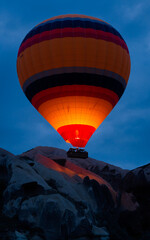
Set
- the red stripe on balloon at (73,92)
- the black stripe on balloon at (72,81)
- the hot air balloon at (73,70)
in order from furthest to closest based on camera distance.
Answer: the red stripe on balloon at (73,92) → the black stripe on balloon at (72,81) → the hot air balloon at (73,70)

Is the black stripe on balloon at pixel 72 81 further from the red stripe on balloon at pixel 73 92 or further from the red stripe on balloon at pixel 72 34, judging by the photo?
the red stripe on balloon at pixel 72 34

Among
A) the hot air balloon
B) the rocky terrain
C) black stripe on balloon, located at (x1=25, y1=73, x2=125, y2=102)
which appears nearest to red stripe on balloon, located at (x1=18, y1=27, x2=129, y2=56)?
the hot air balloon

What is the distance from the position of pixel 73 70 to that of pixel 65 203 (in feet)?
31.0

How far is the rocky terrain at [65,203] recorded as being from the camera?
15.1m

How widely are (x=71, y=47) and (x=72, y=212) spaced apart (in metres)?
10.9

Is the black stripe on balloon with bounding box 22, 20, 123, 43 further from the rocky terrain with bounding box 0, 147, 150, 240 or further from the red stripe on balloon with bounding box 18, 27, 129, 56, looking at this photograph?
the rocky terrain with bounding box 0, 147, 150, 240

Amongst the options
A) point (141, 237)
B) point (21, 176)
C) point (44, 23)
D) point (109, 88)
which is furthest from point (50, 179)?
point (44, 23)

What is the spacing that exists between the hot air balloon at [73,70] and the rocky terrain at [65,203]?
319 cm

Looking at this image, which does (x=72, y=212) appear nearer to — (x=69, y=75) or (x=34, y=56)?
(x=69, y=75)

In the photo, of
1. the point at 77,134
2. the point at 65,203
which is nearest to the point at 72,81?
the point at 77,134

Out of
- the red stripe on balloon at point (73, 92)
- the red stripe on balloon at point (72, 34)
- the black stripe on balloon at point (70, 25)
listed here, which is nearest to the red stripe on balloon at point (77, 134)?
the red stripe on balloon at point (73, 92)

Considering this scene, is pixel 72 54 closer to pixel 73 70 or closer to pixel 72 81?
pixel 73 70

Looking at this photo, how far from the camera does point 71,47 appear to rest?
22.2 meters

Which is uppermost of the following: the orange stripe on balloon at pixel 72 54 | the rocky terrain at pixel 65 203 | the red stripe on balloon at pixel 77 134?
the orange stripe on balloon at pixel 72 54
